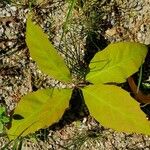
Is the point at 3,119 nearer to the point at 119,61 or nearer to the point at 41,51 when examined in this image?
the point at 41,51

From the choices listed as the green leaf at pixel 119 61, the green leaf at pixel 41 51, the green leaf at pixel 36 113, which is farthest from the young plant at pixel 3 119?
the green leaf at pixel 119 61

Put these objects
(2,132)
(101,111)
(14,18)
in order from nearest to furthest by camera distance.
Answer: (101,111)
(2,132)
(14,18)

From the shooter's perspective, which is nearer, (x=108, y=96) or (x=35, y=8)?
(x=108, y=96)

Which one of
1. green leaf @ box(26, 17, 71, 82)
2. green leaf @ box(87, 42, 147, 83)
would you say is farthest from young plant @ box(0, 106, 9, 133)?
green leaf @ box(87, 42, 147, 83)

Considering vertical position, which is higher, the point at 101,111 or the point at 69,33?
the point at 69,33

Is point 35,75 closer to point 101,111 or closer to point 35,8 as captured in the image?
point 35,8

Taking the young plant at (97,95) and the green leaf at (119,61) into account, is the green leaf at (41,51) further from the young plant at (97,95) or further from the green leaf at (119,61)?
the green leaf at (119,61)

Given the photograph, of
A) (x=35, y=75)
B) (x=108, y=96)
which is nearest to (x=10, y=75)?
(x=35, y=75)
